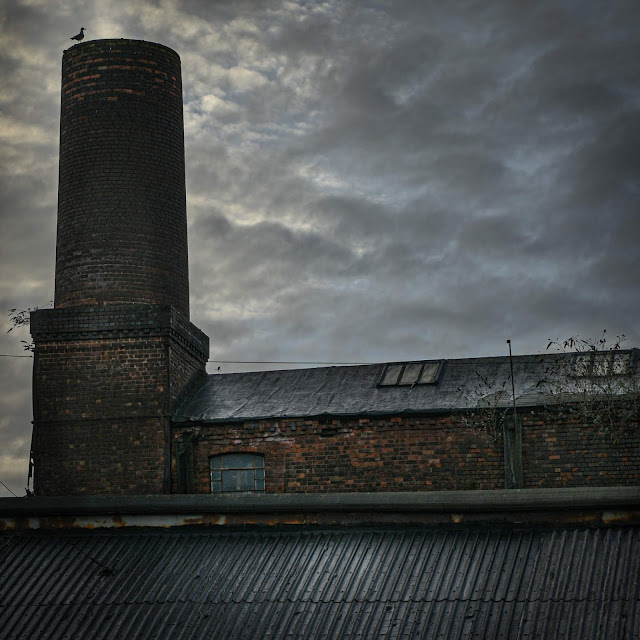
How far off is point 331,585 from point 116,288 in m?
11.5

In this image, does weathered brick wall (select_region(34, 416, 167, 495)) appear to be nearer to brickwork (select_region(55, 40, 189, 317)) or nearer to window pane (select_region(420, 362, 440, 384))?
brickwork (select_region(55, 40, 189, 317))

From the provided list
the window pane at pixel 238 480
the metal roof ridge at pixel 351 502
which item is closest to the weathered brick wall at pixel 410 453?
the window pane at pixel 238 480

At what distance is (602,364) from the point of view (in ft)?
65.0

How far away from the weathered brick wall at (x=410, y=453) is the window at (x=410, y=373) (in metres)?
1.34

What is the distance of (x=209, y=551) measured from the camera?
11.7 m

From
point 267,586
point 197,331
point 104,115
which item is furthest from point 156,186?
point 267,586

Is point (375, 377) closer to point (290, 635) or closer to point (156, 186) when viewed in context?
point (156, 186)

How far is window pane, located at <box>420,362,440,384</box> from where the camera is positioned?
66.7 ft

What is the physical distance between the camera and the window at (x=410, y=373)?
20.4 metres

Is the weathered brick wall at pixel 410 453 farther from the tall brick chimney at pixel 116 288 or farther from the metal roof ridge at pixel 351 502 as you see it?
the metal roof ridge at pixel 351 502

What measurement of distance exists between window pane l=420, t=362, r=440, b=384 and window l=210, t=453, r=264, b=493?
12.0 feet

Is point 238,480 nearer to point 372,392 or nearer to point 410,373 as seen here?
point 372,392

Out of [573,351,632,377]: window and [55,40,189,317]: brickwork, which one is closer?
[573,351,632,377]: window

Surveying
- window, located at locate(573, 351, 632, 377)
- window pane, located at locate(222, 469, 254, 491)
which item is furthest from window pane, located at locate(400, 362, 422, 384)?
window pane, located at locate(222, 469, 254, 491)
